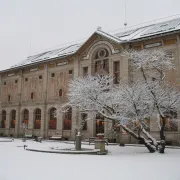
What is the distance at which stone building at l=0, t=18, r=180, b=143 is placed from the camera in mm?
27145

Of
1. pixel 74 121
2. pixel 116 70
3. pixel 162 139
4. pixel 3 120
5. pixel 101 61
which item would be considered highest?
pixel 101 61

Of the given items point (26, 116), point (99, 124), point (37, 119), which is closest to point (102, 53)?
point (99, 124)

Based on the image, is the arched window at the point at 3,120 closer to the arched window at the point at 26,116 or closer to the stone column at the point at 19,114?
the stone column at the point at 19,114

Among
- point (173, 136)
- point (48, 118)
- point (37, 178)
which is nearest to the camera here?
point (37, 178)

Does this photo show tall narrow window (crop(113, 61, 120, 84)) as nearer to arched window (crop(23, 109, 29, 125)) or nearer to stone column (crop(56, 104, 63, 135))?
stone column (crop(56, 104, 63, 135))

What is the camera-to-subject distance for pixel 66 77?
3422 cm

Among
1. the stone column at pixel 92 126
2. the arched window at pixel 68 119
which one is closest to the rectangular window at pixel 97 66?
the stone column at pixel 92 126

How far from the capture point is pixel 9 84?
4228 centimetres

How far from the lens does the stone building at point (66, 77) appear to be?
2715 cm

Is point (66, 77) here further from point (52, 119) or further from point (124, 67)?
point (124, 67)

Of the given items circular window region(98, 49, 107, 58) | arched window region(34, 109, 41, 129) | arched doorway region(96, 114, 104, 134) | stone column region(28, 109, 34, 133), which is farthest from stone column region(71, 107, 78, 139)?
stone column region(28, 109, 34, 133)

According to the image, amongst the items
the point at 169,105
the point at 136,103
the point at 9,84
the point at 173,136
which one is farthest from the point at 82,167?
the point at 9,84

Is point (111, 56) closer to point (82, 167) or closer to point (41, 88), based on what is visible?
point (41, 88)

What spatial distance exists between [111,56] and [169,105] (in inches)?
512
